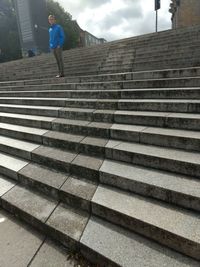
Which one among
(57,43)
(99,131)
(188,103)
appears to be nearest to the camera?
(188,103)

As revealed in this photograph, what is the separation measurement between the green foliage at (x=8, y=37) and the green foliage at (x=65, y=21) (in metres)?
7.05

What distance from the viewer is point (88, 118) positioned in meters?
3.84

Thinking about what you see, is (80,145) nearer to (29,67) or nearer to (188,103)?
(188,103)

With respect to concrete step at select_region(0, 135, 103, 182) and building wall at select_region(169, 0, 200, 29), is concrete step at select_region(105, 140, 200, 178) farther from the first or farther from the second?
building wall at select_region(169, 0, 200, 29)

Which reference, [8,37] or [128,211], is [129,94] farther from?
[8,37]

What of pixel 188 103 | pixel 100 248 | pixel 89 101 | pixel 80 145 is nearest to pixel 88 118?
pixel 89 101

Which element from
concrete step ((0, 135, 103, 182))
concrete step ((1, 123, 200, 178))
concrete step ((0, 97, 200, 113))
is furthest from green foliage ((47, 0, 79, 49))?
concrete step ((1, 123, 200, 178))

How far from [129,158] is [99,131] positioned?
82 centimetres

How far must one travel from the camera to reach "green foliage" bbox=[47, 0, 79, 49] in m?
35.8

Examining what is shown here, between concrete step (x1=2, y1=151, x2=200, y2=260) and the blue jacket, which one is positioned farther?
the blue jacket

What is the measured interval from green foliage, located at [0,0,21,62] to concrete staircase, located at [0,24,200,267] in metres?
29.1

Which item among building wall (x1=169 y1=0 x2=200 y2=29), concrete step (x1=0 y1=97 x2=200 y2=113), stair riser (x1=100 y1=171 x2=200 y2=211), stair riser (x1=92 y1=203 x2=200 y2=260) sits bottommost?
stair riser (x1=92 y1=203 x2=200 y2=260)

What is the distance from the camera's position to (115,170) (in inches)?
103

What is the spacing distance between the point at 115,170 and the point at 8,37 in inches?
1320
